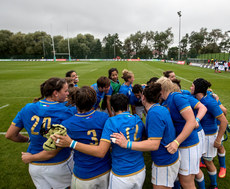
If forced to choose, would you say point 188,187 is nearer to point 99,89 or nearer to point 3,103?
point 99,89

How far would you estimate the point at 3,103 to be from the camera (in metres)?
8.45

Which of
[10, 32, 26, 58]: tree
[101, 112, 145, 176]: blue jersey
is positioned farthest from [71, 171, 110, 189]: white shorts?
[10, 32, 26, 58]: tree

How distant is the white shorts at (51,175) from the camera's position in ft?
6.77

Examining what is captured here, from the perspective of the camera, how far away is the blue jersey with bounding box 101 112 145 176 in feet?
5.82

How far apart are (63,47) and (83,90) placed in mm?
83466

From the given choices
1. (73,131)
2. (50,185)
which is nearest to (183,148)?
(73,131)

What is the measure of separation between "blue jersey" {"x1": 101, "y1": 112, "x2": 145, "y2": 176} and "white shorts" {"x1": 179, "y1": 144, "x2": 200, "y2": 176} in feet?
2.46

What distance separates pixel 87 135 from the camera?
1.82m

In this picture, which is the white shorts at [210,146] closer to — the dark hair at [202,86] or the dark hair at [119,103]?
the dark hair at [202,86]

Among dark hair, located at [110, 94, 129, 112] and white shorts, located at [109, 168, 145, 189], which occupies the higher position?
dark hair, located at [110, 94, 129, 112]

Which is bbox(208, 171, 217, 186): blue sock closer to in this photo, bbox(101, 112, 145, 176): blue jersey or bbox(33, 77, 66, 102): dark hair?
bbox(101, 112, 145, 176): blue jersey

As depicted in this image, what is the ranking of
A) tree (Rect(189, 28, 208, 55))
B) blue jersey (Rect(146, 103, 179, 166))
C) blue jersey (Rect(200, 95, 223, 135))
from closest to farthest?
1. blue jersey (Rect(146, 103, 179, 166))
2. blue jersey (Rect(200, 95, 223, 135))
3. tree (Rect(189, 28, 208, 55))

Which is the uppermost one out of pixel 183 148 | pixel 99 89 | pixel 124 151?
pixel 99 89

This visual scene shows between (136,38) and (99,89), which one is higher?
(136,38)
